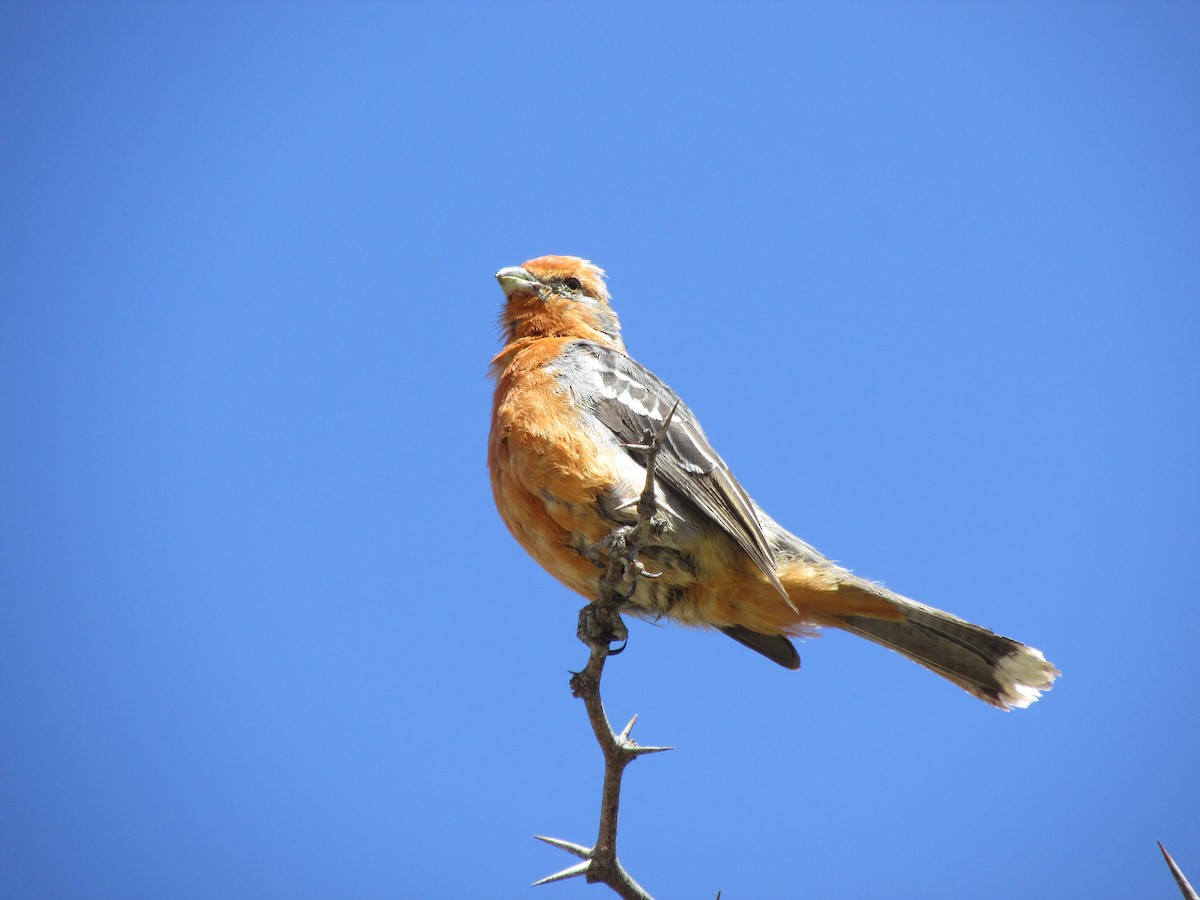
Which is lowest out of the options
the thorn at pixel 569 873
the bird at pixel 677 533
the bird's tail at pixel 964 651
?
the thorn at pixel 569 873

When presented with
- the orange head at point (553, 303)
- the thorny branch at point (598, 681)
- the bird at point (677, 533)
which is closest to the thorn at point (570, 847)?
the thorny branch at point (598, 681)

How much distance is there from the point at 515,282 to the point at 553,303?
1.24 ft

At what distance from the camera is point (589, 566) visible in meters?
6.00

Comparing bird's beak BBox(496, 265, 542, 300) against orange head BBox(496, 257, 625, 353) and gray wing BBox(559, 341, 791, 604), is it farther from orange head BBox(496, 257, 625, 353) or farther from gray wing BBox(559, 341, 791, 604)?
gray wing BBox(559, 341, 791, 604)

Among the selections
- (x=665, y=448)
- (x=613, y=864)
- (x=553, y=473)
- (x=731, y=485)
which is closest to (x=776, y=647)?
(x=731, y=485)

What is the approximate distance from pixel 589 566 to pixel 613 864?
2.12 metres

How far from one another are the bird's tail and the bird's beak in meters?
3.72

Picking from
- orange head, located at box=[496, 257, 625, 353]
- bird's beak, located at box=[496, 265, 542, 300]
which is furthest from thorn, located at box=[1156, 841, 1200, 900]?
bird's beak, located at box=[496, 265, 542, 300]

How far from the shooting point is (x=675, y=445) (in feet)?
21.2

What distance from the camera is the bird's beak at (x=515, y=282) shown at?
318 inches

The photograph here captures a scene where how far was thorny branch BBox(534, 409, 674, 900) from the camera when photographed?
4.20 meters

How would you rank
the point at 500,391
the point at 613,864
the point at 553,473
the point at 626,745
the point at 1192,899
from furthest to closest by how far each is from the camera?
the point at 500,391 < the point at 553,473 < the point at 626,745 < the point at 613,864 < the point at 1192,899

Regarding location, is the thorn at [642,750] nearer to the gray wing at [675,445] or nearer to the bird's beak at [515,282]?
the gray wing at [675,445]

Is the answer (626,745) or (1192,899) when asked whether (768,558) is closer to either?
(626,745)
